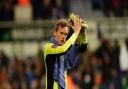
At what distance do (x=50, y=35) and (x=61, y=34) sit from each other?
34.9 ft

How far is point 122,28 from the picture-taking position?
21.0m

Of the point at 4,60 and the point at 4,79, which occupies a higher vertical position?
the point at 4,60

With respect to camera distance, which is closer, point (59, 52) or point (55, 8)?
point (59, 52)

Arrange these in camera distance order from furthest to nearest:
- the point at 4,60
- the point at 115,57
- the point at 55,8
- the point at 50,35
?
the point at 55,8, the point at 50,35, the point at 4,60, the point at 115,57

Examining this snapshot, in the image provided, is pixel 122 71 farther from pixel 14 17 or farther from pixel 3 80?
pixel 14 17

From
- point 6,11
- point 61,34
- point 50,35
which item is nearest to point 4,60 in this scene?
point 50,35

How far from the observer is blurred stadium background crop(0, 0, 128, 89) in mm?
17906

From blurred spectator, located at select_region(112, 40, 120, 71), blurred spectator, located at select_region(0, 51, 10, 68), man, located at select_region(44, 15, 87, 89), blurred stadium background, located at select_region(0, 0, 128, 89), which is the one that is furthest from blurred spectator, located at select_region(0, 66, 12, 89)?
man, located at select_region(44, 15, 87, 89)

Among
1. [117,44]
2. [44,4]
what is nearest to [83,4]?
[44,4]

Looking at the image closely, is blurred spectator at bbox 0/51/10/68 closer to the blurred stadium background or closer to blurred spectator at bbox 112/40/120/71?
the blurred stadium background

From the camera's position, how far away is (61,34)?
972cm

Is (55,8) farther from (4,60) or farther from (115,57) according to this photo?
(115,57)

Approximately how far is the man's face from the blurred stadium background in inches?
261

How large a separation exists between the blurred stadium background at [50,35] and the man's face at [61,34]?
21.8 feet
